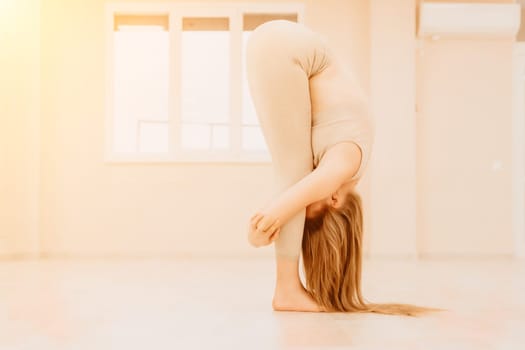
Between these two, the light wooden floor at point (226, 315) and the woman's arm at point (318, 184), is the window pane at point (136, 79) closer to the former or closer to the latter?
the light wooden floor at point (226, 315)

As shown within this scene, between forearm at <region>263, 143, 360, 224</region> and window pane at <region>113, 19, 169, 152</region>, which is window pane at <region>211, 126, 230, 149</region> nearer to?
window pane at <region>113, 19, 169, 152</region>

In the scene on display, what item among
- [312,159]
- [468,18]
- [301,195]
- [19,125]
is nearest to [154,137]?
[19,125]

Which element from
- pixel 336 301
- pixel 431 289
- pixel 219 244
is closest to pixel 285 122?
pixel 336 301

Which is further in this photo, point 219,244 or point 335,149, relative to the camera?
point 219,244

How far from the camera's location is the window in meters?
5.83

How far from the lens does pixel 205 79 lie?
5.92m

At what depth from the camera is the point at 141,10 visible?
5859mm

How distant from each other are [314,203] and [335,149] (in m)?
0.22

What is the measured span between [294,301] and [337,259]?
21 cm

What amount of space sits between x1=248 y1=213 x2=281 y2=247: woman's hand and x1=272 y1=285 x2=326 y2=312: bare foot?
9.0 inches

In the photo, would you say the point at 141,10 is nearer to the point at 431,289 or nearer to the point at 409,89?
the point at 409,89

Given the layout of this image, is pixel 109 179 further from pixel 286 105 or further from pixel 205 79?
pixel 286 105

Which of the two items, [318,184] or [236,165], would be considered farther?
[236,165]

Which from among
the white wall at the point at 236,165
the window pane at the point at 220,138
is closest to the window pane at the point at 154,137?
the white wall at the point at 236,165
